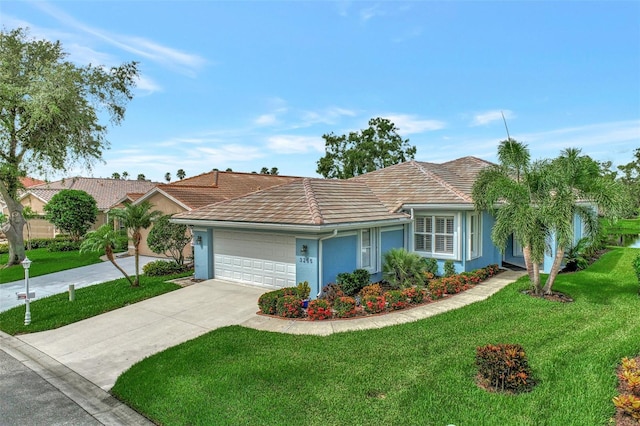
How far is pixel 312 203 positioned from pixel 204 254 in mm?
5353

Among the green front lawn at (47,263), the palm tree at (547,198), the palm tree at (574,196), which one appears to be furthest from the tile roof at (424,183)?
the green front lawn at (47,263)

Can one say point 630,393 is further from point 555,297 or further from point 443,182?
point 443,182

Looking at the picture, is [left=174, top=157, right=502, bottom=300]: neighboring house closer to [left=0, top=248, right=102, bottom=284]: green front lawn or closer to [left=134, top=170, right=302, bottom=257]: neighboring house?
[left=134, top=170, right=302, bottom=257]: neighboring house

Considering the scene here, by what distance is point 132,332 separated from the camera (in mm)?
9281

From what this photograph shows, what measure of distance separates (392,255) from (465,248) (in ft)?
10.3

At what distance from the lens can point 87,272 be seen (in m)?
18.0

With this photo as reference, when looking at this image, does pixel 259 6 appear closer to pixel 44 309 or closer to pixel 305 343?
pixel 305 343

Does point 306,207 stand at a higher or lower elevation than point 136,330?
higher

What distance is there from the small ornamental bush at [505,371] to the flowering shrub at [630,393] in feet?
3.67

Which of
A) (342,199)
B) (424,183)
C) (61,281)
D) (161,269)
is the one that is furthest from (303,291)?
(61,281)

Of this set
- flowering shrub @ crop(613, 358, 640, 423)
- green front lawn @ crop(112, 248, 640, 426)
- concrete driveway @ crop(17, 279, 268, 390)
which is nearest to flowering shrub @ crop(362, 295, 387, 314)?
green front lawn @ crop(112, 248, 640, 426)

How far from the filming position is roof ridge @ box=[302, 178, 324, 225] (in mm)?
11266

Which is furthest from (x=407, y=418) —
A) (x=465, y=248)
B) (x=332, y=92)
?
(x=332, y=92)

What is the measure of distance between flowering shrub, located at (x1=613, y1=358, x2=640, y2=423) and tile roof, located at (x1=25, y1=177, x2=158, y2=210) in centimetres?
3946
